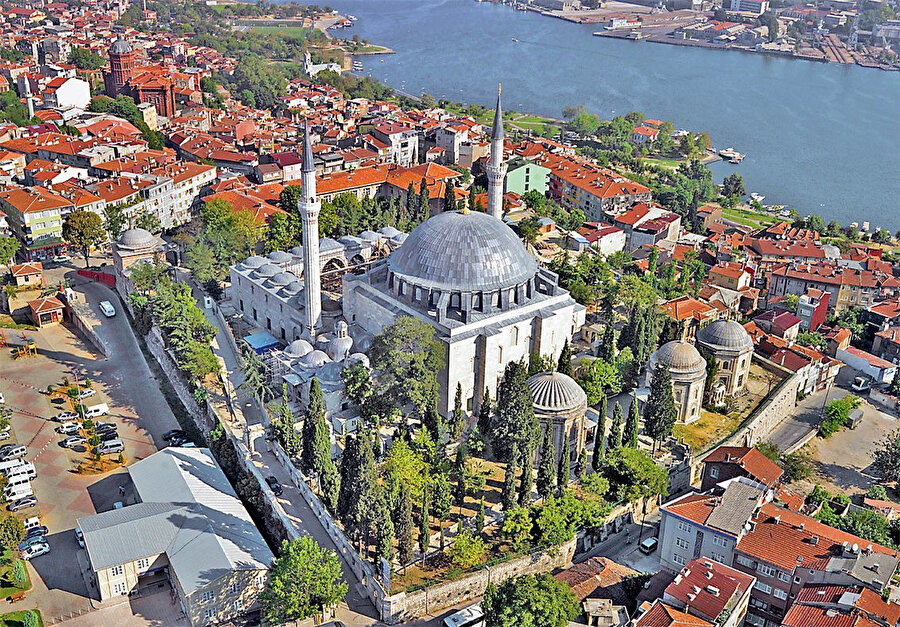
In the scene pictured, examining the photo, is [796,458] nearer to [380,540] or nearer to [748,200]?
[380,540]

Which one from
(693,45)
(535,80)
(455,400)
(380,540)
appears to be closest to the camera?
(380,540)

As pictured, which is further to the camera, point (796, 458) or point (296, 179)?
point (296, 179)

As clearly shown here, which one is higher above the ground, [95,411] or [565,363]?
[565,363]

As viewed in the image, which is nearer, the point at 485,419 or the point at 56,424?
the point at 485,419

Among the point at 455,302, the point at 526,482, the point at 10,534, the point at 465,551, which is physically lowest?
the point at 10,534

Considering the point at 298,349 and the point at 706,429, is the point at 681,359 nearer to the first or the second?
the point at 706,429

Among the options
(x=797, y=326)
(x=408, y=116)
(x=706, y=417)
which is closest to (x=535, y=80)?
(x=408, y=116)

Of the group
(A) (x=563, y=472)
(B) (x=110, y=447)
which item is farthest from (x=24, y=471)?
(A) (x=563, y=472)
